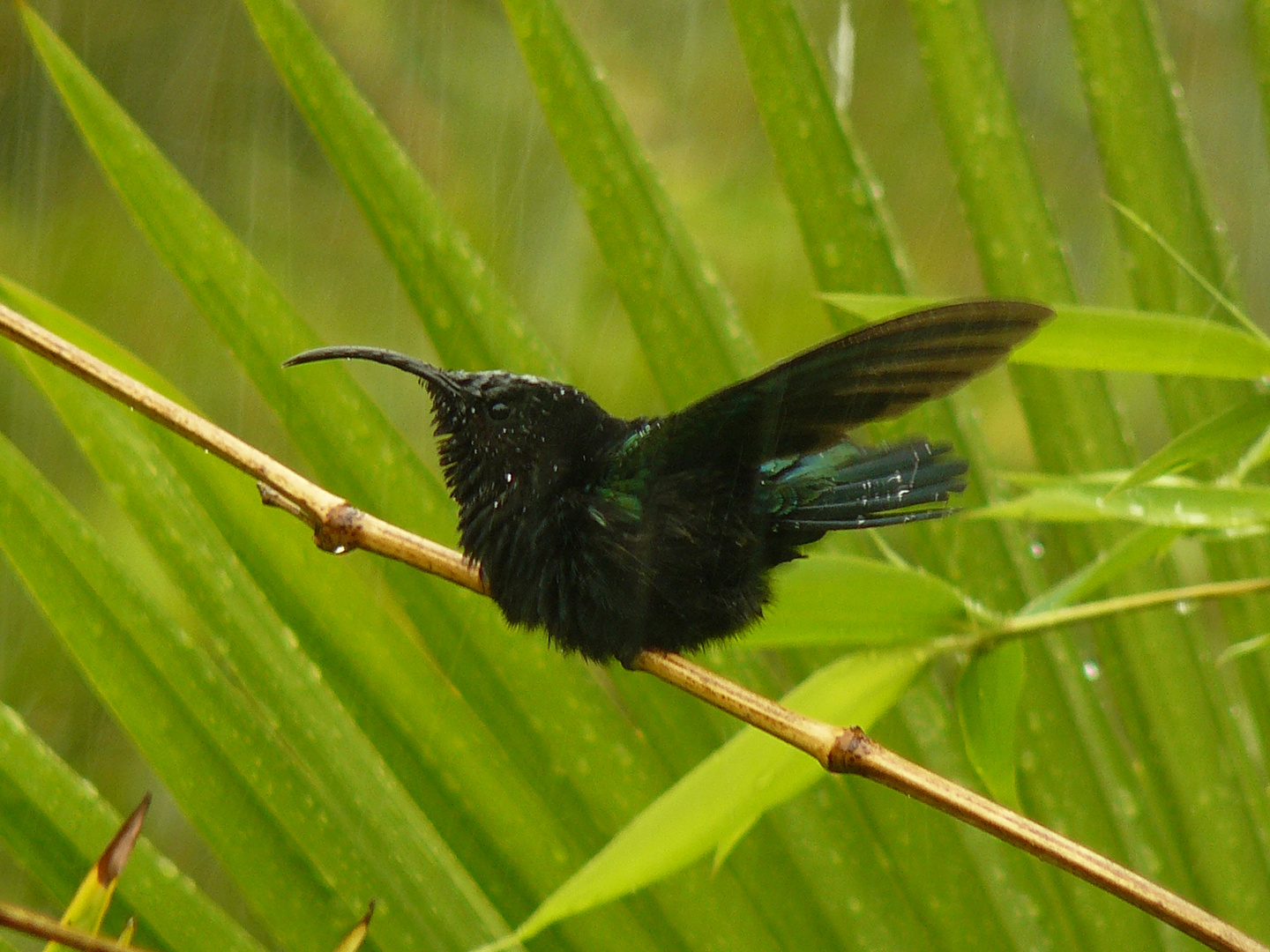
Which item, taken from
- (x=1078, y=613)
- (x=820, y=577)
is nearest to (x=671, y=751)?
(x=820, y=577)

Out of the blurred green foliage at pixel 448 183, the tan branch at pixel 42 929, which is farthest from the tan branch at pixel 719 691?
the blurred green foliage at pixel 448 183

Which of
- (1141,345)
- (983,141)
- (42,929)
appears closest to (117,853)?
(42,929)

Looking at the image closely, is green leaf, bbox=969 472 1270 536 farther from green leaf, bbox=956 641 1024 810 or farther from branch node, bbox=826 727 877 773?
branch node, bbox=826 727 877 773

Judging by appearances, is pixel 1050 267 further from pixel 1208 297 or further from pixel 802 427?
pixel 802 427

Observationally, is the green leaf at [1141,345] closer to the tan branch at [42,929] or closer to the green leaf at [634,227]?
the green leaf at [634,227]

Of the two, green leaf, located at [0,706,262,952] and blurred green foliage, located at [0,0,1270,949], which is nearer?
green leaf, located at [0,706,262,952]

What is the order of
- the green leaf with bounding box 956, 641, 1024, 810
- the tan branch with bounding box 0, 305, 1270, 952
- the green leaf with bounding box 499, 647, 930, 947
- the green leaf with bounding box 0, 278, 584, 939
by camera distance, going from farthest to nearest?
1. the green leaf with bounding box 0, 278, 584, 939
2. the green leaf with bounding box 956, 641, 1024, 810
3. the green leaf with bounding box 499, 647, 930, 947
4. the tan branch with bounding box 0, 305, 1270, 952

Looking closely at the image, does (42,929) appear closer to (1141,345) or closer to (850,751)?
(850,751)

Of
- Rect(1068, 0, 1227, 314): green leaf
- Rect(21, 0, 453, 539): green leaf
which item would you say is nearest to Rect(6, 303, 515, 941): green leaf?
Rect(21, 0, 453, 539): green leaf
